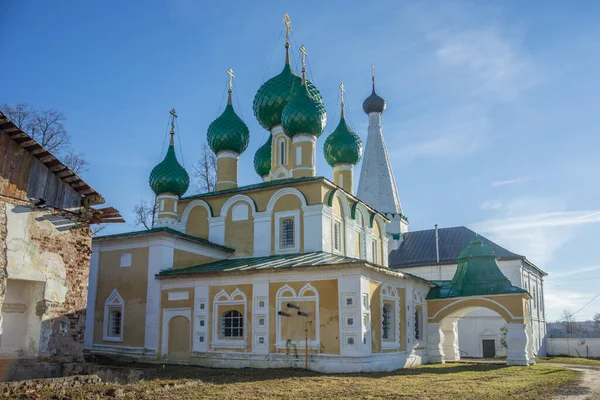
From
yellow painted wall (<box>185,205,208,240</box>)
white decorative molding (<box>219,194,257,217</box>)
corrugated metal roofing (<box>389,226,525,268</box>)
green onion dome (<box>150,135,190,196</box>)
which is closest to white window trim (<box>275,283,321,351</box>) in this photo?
white decorative molding (<box>219,194,257,217</box>)

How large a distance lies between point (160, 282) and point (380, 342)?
21.1ft

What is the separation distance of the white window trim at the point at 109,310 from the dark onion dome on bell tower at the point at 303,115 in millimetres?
7432

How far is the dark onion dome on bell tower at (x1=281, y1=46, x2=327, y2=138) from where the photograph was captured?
17875 mm

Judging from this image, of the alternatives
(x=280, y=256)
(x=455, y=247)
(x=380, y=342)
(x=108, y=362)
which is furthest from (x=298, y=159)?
(x=455, y=247)

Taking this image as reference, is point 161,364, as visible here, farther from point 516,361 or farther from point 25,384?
point 516,361

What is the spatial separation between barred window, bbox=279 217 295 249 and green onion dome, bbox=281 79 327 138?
3109 mm

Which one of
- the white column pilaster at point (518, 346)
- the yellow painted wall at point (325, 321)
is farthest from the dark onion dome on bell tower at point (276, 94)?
the white column pilaster at point (518, 346)

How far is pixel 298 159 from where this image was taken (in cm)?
1811

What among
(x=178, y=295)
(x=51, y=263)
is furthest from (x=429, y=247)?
(x=51, y=263)

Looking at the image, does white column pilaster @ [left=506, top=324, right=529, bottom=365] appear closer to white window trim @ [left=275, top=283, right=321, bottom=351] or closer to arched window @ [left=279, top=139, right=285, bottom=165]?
white window trim @ [left=275, top=283, right=321, bottom=351]

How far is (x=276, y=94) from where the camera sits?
1984 cm

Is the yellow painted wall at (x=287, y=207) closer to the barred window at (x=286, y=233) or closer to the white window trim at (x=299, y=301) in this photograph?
the barred window at (x=286, y=233)

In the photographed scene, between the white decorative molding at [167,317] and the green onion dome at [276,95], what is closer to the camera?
the white decorative molding at [167,317]

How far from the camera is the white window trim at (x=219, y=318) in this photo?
14570 millimetres
